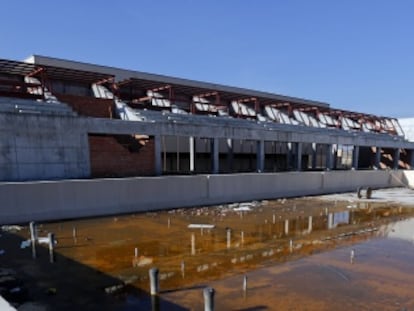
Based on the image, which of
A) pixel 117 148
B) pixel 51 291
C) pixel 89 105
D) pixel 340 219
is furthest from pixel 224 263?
pixel 89 105

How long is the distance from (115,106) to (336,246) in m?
19.9

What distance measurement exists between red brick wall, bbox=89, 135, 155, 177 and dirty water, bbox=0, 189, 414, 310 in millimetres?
6365

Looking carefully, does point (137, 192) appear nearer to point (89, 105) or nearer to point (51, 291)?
point (51, 291)

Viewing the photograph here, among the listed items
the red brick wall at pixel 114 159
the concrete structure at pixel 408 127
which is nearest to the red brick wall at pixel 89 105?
the red brick wall at pixel 114 159

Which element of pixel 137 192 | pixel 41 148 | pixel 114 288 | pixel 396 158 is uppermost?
pixel 41 148

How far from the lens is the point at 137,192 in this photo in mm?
13453

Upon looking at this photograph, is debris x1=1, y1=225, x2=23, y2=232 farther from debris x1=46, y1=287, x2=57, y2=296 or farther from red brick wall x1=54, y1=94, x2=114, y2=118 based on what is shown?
red brick wall x1=54, y1=94, x2=114, y2=118

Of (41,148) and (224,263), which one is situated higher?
(41,148)

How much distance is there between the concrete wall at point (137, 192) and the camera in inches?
439

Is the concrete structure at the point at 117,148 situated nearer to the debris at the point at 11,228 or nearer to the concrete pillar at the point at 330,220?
the debris at the point at 11,228

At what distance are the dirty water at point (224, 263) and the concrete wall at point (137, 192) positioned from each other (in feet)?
2.59

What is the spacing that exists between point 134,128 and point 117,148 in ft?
6.66

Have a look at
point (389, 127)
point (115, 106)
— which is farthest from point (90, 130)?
point (389, 127)

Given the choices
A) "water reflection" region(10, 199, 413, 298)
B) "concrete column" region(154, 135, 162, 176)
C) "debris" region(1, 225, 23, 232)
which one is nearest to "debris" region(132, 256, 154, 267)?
"water reflection" region(10, 199, 413, 298)
